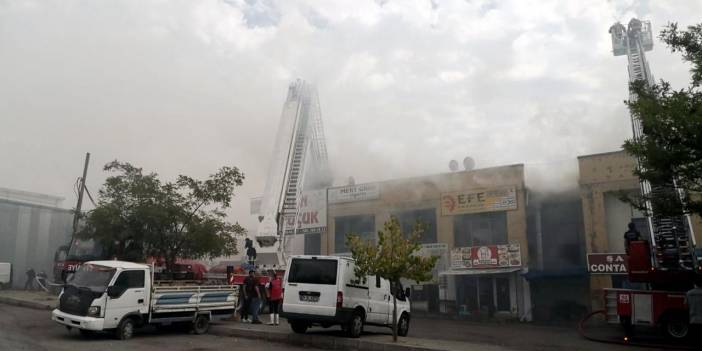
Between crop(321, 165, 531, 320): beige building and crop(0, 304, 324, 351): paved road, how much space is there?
16084 millimetres

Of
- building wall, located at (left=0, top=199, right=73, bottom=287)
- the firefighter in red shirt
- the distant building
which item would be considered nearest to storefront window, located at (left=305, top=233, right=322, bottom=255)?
the firefighter in red shirt

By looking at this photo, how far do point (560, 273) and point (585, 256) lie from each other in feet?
6.98

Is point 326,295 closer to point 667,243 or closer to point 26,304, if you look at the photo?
point 667,243

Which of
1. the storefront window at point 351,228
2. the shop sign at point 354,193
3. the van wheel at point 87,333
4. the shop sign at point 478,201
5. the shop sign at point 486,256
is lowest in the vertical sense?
the van wheel at point 87,333

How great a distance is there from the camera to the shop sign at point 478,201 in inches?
1073

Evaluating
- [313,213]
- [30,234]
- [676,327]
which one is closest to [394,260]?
[676,327]

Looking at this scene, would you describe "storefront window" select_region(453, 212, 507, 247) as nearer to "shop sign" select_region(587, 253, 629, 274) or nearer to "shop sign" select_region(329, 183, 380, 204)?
"shop sign" select_region(587, 253, 629, 274)

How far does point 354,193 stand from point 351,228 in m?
2.14

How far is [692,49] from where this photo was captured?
12227mm

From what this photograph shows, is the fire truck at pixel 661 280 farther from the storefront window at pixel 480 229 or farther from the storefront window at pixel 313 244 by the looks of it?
the storefront window at pixel 313 244

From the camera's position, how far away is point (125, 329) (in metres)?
12.7

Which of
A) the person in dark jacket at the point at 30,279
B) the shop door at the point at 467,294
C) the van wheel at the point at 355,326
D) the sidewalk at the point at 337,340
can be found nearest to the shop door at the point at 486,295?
the shop door at the point at 467,294

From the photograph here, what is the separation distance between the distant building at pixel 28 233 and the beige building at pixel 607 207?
35.0m

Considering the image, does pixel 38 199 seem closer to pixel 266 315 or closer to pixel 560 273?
pixel 266 315
